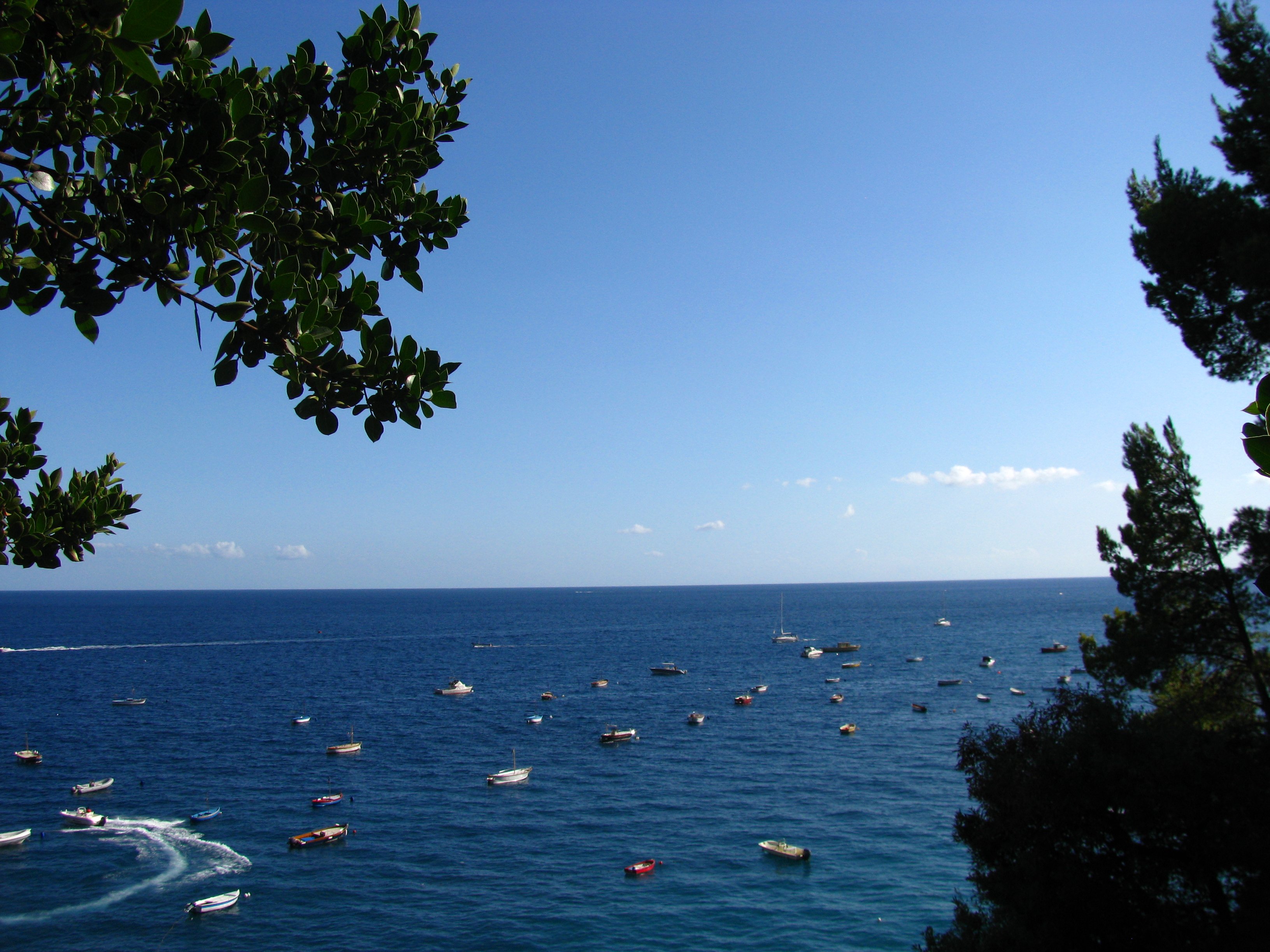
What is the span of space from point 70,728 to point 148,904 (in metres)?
41.9

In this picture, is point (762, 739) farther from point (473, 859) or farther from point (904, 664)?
point (904, 664)

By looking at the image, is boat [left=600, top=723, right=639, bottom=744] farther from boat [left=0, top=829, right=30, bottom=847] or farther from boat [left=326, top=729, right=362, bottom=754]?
boat [left=0, top=829, right=30, bottom=847]

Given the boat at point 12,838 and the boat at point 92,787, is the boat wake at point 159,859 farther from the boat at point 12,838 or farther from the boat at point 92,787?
the boat at point 92,787

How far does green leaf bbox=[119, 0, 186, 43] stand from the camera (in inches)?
106

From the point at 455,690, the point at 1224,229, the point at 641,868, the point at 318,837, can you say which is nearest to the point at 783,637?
the point at 455,690

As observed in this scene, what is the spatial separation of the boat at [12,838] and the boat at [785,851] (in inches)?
1425

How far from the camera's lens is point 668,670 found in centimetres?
8981

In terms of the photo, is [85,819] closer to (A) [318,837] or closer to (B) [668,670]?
(A) [318,837]

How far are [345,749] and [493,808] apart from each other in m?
17.1

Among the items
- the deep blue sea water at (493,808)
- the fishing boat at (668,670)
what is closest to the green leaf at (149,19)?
the deep blue sea water at (493,808)

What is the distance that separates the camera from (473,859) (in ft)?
120

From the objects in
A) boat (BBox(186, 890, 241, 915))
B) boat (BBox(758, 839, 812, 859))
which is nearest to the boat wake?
boat (BBox(186, 890, 241, 915))

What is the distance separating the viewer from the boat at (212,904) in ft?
101

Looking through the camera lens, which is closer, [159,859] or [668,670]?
[159,859]
